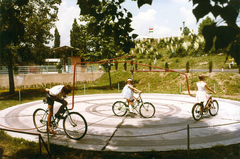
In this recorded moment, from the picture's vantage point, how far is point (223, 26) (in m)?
2.68

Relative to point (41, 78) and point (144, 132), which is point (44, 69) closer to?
point (41, 78)

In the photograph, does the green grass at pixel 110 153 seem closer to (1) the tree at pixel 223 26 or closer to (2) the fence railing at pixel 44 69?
(1) the tree at pixel 223 26

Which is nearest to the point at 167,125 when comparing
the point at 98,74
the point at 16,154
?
the point at 16,154

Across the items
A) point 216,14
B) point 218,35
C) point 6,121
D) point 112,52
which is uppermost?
point 112,52

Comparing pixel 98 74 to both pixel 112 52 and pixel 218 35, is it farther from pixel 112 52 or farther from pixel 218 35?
pixel 218 35

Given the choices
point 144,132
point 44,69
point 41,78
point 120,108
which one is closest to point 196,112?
point 144,132

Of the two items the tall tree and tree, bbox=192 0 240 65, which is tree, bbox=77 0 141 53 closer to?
tree, bbox=192 0 240 65

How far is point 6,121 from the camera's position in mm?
8242

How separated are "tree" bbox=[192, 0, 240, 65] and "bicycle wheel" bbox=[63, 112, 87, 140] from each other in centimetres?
423

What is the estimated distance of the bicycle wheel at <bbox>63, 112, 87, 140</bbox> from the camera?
19.0 ft

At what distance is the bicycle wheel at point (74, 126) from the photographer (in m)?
5.78

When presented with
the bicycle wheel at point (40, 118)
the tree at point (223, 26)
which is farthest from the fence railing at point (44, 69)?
the tree at point (223, 26)

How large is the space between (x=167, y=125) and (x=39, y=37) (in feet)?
56.8

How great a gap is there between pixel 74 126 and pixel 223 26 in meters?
4.89
